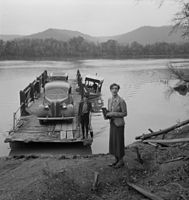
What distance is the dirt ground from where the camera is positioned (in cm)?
638

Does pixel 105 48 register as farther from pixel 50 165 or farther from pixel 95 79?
pixel 50 165

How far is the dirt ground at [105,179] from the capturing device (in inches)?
251

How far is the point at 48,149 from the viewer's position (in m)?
15.0

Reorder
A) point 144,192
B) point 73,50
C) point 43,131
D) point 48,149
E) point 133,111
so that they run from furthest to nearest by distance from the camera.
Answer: point 73,50, point 133,111, point 43,131, point 48,149, point 144,192

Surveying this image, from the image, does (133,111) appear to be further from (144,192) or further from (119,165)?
(144,192)

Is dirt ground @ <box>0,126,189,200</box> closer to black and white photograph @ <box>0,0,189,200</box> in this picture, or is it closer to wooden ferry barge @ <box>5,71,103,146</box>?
black and white photograph @ <box>0,0,189,200</box>

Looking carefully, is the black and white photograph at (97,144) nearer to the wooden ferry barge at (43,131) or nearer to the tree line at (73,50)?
the wooden ferry barge at (43,131)

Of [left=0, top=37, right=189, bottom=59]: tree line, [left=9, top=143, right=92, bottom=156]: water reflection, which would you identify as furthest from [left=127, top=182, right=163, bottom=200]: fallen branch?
[left=0, top=37, right=189, bottom=59]: tree line

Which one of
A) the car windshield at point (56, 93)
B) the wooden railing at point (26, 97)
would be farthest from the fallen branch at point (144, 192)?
the car windshield at point (56, 93)

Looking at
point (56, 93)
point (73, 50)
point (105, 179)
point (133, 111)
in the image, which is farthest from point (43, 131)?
point (73, 50)

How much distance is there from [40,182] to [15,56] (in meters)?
97.2

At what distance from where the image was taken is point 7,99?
Result: 3116 centimetres

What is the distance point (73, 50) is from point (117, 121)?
108 meters

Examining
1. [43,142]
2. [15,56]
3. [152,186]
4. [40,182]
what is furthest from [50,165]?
[15,56]
